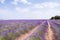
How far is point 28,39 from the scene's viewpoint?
3.96 metres

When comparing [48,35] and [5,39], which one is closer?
[5,39]

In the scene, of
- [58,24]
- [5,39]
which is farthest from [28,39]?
[58,24]

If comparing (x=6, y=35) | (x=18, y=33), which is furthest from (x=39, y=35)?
(x=6, y=35)

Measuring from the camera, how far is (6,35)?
4.05 meters

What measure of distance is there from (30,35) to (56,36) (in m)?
0.71

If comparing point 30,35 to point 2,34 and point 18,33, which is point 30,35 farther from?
point 2,34

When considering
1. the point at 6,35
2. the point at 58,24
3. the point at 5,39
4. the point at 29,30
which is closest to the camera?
the point at 5,39

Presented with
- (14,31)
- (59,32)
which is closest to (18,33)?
(14,31)

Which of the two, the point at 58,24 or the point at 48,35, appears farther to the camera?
the point at 58,24

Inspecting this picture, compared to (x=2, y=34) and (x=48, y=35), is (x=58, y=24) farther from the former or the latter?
(x=2, y=34)

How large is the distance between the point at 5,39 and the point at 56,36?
1.40 meters

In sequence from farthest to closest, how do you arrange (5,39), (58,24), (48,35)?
(58,24) < (48,35) < (5,39)

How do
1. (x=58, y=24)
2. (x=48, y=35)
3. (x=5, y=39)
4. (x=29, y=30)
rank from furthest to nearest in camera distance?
(x=58, y=24) < (x=29, y=30) < (x=48, y=35) < (x=5, y=39)

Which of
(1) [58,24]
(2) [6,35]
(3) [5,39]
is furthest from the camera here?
(1) [58,24]
